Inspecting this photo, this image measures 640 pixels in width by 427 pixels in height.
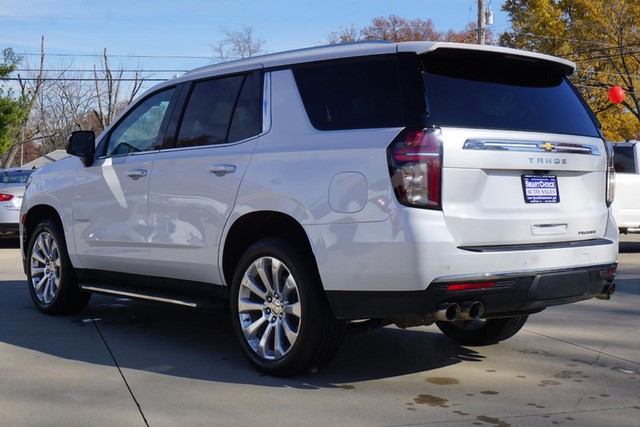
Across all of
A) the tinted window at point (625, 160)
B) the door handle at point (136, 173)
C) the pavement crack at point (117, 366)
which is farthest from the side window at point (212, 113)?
the tinted window at point (625, 160)

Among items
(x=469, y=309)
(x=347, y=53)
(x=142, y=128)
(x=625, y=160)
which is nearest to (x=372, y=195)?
(x=469, y=309)

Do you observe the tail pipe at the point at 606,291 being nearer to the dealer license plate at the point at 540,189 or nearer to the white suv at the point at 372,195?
→ the white suv at the point at 372,195

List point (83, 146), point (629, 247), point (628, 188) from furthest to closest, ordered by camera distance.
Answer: point (629, 247) → point (628, 188) → point (83, 146)

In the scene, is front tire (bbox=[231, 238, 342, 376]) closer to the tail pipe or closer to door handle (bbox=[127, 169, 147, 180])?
door handle (bbox=[127, 169, 147, 180])

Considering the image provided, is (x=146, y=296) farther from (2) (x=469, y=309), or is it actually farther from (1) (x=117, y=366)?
(2) (x=469, y=309)

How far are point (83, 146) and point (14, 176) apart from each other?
33.3 feet

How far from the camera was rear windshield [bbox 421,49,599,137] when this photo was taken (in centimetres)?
498

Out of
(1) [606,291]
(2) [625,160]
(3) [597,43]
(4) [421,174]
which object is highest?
(3) [597,43]

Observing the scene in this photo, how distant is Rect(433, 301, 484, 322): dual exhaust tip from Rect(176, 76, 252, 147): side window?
1.94 m

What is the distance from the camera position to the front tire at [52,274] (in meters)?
7.52

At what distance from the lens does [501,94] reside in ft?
17.3

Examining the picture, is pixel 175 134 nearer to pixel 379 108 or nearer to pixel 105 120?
pixel 379 108

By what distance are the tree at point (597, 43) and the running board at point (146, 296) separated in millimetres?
31588

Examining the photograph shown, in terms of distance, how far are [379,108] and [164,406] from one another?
2071 mm
